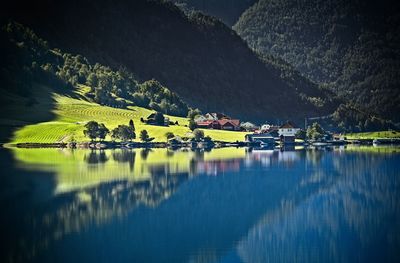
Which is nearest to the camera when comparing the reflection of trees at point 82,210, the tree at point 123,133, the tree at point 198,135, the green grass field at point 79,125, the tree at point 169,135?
the reflection of trees at point 82,210

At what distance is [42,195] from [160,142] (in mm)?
93350

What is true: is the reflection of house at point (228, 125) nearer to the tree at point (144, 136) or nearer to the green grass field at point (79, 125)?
the green grass field at point (79, 125)

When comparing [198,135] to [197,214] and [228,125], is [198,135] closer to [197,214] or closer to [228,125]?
[228,125]

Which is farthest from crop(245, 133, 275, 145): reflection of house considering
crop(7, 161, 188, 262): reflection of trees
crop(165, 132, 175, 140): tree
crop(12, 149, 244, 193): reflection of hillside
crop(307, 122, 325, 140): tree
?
crop(7, 161, 188, 262): reflection of trees

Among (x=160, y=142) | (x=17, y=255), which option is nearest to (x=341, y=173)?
(x=17, y=255)

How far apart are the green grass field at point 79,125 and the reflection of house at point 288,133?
11.0 m

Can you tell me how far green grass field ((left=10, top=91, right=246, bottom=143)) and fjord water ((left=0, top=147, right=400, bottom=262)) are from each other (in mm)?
67157

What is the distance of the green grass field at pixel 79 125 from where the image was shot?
15712 centimetres

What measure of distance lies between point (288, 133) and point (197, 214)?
137 meters

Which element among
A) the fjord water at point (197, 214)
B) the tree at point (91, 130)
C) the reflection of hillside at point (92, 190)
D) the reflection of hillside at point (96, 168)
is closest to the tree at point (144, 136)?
the tree at point (91, 130)

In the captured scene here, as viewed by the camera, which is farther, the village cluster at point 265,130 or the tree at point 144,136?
the village cluster at point 265,130

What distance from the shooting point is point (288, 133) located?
19025 cm

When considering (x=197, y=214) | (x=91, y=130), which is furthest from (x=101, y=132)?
(x=197, y=214)

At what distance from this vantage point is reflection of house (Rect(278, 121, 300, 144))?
180 m
